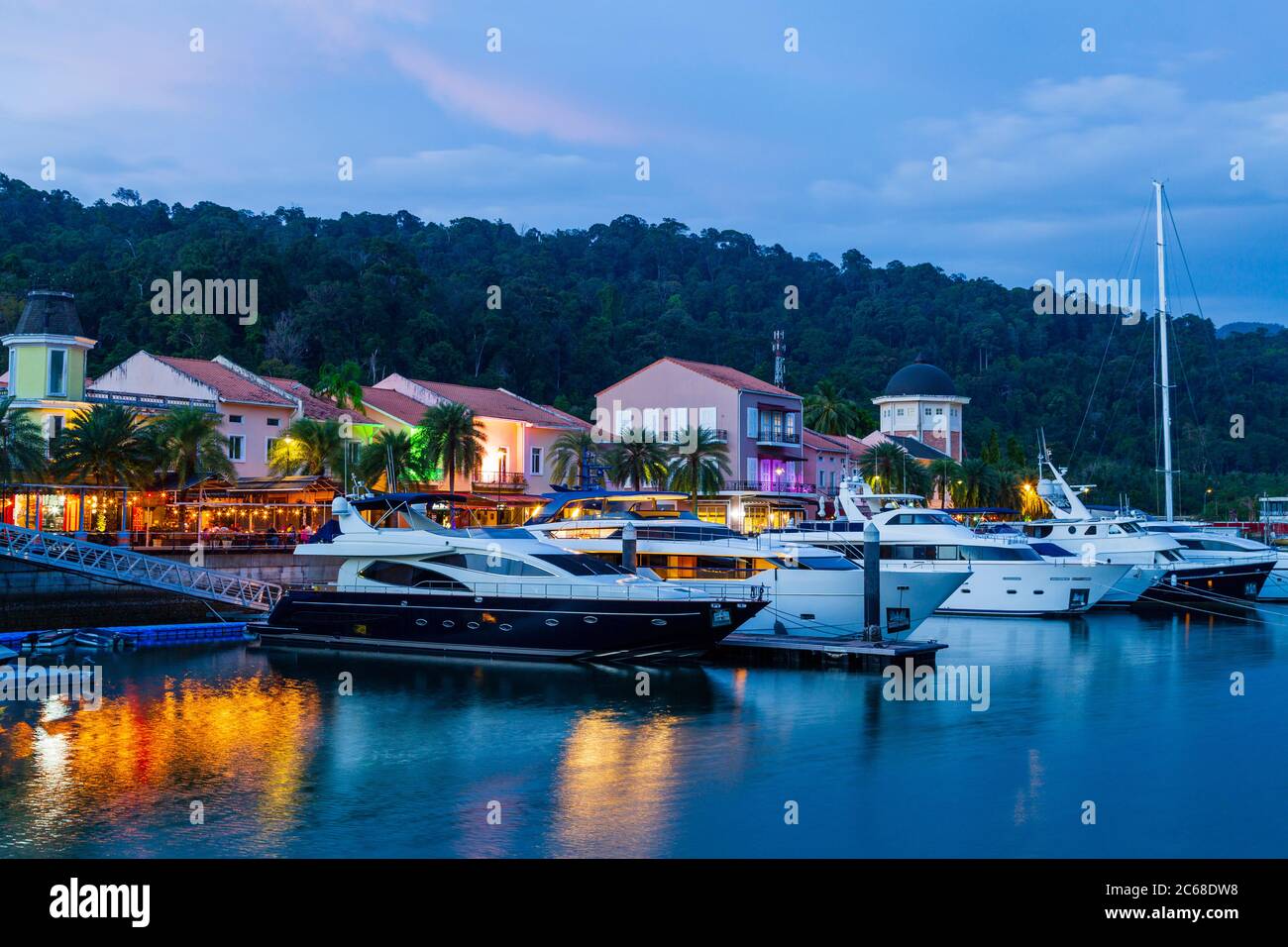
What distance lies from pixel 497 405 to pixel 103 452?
84.9 ft

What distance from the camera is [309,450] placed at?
58250 millimetres

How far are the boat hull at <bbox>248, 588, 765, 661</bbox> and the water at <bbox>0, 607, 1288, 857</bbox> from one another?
0.73m

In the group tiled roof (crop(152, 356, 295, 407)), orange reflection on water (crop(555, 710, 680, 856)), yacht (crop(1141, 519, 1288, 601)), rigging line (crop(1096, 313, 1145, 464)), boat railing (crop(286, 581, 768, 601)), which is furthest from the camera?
rigging line (crop(1096, 313, 1145, 464))

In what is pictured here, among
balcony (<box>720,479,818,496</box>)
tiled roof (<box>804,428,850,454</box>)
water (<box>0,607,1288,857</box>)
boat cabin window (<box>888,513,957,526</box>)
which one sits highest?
tiled roof (<box>804,428,850,454</box>)

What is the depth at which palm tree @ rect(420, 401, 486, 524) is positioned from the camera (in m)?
59.1

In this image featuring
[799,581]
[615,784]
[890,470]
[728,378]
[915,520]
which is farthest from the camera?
[890,470]

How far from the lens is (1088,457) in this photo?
401ft

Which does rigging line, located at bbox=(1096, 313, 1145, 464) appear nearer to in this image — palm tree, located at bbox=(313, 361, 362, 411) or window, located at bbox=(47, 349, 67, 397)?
palm tree, located at bbox=(313, 361, 362, 411)

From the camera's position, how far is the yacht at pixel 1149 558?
174 ft

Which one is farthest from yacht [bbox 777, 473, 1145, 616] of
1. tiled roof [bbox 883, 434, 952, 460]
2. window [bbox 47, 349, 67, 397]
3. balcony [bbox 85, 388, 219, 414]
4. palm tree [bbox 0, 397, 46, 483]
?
tiled roof [bbox 883, 434, 952, 460]

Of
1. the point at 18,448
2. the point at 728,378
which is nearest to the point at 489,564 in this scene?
the point at 18,448

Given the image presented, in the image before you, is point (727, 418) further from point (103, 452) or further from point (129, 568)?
point (129, 568)

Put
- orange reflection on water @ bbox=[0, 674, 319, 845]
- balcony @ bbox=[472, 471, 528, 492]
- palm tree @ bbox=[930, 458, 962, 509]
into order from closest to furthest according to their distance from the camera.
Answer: orange reflection on water @ bbox=[0, 674, 319, 845], balcony @ bbox=[472, 471, 528, 492], palm tree @ bbox=[930, 458, 962, 509]
